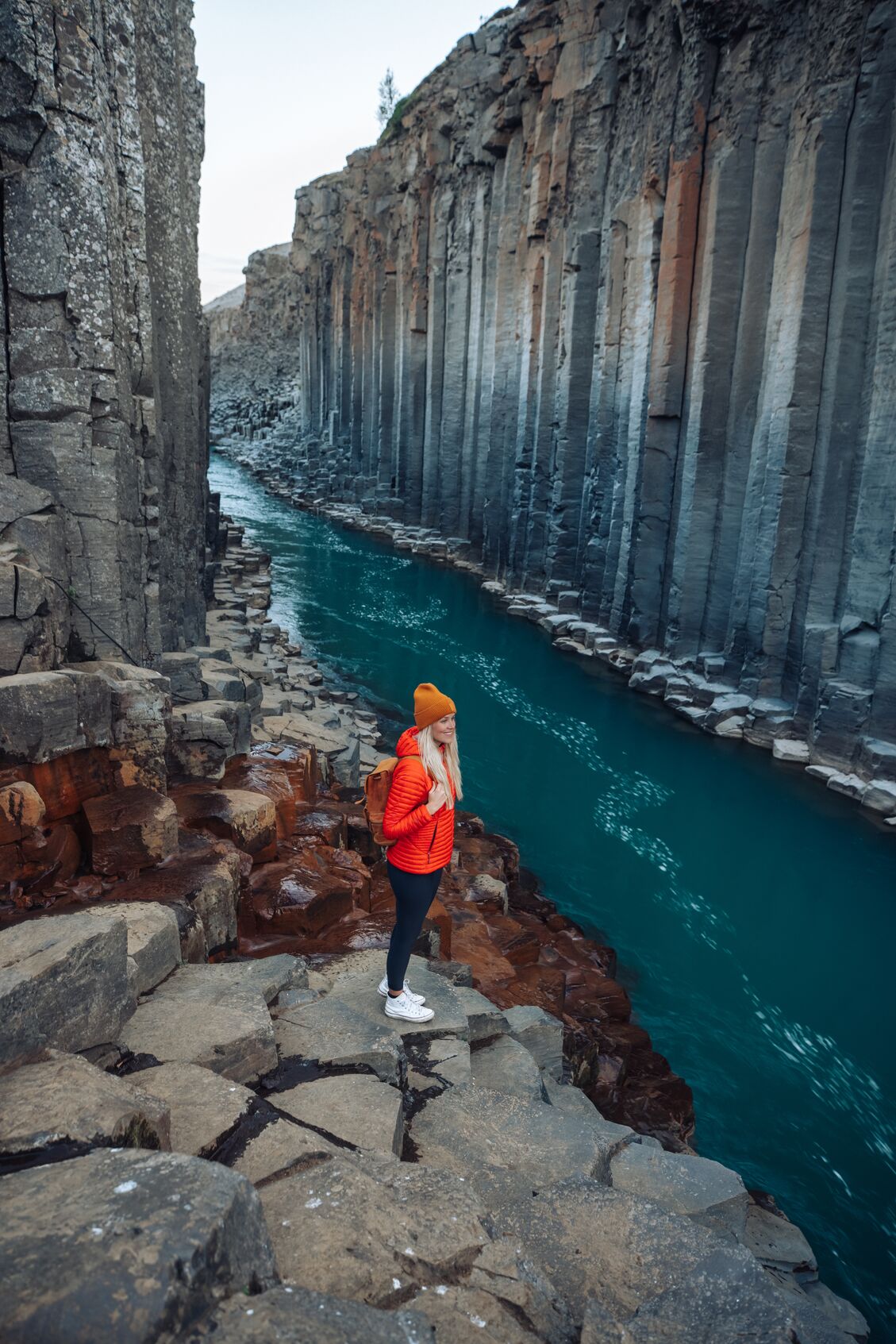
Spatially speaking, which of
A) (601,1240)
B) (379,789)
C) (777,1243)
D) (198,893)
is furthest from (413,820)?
(777,1243)

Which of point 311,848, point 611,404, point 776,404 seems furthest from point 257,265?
point 311,848

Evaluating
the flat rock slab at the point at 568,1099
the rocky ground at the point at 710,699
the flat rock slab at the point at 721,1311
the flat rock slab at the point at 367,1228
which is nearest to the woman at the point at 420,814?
the flat rock slab at the point at 568,1099

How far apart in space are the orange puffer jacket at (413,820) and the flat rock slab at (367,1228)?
1562 millimetres

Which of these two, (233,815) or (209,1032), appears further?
(233,815)

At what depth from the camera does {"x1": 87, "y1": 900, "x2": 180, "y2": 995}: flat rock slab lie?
4043 millimetres

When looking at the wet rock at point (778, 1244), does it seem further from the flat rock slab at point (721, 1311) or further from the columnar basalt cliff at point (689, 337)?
the columnar basalt cliff at point (689, 337)

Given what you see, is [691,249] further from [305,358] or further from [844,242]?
[305,358]

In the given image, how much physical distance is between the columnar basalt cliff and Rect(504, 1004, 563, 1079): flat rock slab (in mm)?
7604

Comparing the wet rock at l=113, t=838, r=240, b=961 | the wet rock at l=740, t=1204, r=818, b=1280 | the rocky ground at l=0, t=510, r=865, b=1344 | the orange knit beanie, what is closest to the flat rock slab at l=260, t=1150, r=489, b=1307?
the rocky ground at l=0, t=510, r=865, b=1344

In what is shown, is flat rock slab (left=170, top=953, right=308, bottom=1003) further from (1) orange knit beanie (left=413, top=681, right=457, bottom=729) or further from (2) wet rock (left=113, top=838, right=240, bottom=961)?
(1) orange knit beanie (left=413, top=681, right=457, bottom=729)

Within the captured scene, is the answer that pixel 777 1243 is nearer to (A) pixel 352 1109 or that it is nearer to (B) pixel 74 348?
(A) pixel 352 1109

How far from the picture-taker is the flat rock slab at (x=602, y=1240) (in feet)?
9.70

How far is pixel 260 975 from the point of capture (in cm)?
448

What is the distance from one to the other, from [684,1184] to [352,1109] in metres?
1.73
